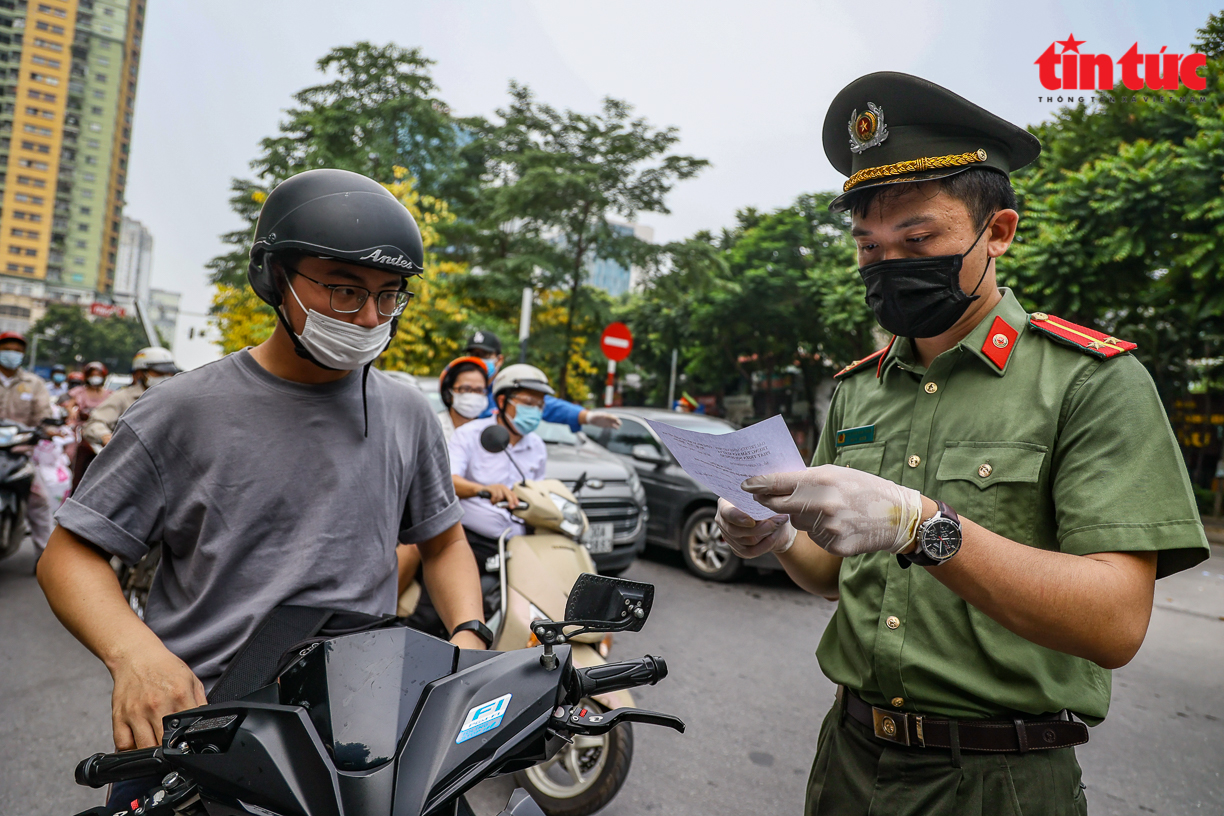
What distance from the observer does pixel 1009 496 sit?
1.35 metres

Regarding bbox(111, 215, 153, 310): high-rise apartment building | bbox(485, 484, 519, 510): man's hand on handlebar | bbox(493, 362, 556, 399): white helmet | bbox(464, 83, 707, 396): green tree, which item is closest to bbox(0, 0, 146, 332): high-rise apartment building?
bbox(111, 215, 153, 310): high-rise apartment building

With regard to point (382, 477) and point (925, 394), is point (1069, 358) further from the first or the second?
point (382, 477)

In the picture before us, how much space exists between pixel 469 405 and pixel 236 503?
3.66 m

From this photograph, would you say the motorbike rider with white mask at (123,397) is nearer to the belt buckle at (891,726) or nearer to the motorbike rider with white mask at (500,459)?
the motorbike rider with white mask at (500,459)

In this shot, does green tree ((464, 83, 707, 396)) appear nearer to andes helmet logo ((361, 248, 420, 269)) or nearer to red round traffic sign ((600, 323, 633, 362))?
red round traffic sign ((600, 323, 633, 362))

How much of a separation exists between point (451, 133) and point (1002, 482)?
27665mm

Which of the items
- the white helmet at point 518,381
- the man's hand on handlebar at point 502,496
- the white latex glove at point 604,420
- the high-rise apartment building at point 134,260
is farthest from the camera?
the high-rise apartment building at point 134,260

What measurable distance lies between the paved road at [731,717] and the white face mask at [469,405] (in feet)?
6.33

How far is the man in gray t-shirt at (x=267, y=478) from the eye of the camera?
141 centimetres

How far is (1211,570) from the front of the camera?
10.1m

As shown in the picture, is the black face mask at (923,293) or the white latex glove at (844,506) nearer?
the white latex glove at (844,506)

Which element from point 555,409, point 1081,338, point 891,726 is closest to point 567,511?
point 555,409

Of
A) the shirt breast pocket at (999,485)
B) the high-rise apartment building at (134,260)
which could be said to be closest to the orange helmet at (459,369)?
the shirt breast pocket at (999,485)

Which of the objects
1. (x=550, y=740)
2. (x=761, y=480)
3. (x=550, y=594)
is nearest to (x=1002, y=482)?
(x=761, y=480)
